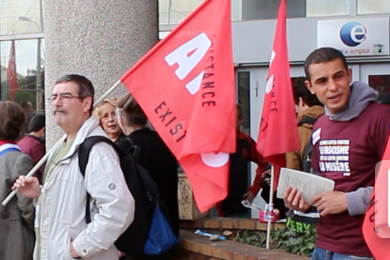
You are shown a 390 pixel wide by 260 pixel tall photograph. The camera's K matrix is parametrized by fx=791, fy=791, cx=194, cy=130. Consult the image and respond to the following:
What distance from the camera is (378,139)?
3168 mm

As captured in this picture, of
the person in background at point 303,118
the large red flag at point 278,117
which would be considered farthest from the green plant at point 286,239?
the large red flag at point 278,117

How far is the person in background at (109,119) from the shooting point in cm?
558

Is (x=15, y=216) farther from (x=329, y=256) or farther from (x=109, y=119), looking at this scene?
(x=329, y=256)

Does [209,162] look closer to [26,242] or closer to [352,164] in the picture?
[352,164]

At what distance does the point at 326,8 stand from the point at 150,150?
5346 mm

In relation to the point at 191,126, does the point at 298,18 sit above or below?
above

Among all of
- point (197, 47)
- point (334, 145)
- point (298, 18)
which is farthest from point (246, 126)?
point (334, 145)

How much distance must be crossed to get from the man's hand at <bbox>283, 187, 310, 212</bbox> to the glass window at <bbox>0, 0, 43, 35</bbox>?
27.3 ft

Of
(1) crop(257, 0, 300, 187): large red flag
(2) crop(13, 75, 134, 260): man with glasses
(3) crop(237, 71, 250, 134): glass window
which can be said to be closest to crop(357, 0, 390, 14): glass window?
(3) crop(237, 71, 250, 134): glass window

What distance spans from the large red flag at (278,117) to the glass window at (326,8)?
519cm

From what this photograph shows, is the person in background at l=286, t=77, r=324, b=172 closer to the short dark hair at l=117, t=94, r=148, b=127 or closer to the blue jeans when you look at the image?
the short dark hair at l=117, t=94, r=148, b=127

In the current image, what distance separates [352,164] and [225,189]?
957 millimetres

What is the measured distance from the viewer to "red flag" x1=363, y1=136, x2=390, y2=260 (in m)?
2.94

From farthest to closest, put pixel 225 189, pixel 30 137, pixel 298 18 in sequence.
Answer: pixel 298 18 < pixel 30 137 < pixel 225 189
